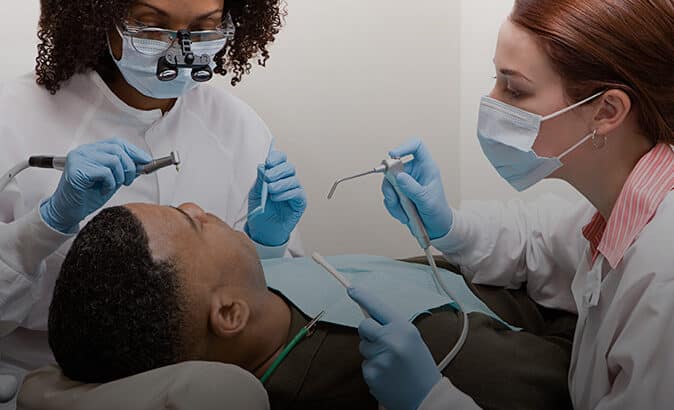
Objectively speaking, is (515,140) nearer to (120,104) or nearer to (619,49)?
(619,49)

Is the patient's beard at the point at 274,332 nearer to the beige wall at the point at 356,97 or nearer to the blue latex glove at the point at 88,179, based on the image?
the blue latex glove at the point at 88,179

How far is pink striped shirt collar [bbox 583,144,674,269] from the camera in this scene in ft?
4.73

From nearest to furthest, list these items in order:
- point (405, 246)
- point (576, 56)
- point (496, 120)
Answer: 1. point (576, 56)
2. point (496, 120)
3. point (405, 246)

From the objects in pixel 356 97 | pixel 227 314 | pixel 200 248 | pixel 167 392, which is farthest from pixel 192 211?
pixel 356 97

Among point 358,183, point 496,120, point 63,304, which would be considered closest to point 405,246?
point 358,183

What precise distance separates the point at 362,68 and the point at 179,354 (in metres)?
1.46

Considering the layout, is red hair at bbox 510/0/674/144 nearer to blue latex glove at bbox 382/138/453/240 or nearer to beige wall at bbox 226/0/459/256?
blue latex glove at bbox 382/138/453/240

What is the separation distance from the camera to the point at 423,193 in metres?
1.85

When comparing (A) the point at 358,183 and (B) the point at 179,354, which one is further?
(A) the point at 358,183

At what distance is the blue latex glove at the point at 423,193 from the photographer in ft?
6.10

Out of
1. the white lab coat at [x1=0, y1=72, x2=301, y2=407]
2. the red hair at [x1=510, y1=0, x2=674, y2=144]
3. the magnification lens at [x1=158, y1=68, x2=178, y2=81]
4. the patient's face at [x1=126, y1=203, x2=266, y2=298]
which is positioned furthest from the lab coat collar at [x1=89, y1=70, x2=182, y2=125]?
the red hair at [x1=510, y1=0, x2=674, y2=144]

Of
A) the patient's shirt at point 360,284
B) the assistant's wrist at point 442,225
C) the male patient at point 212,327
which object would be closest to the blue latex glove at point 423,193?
the assistant's wrist at point 442,225

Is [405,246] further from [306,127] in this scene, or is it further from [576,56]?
[576,56]

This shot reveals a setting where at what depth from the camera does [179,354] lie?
1.36 metres
